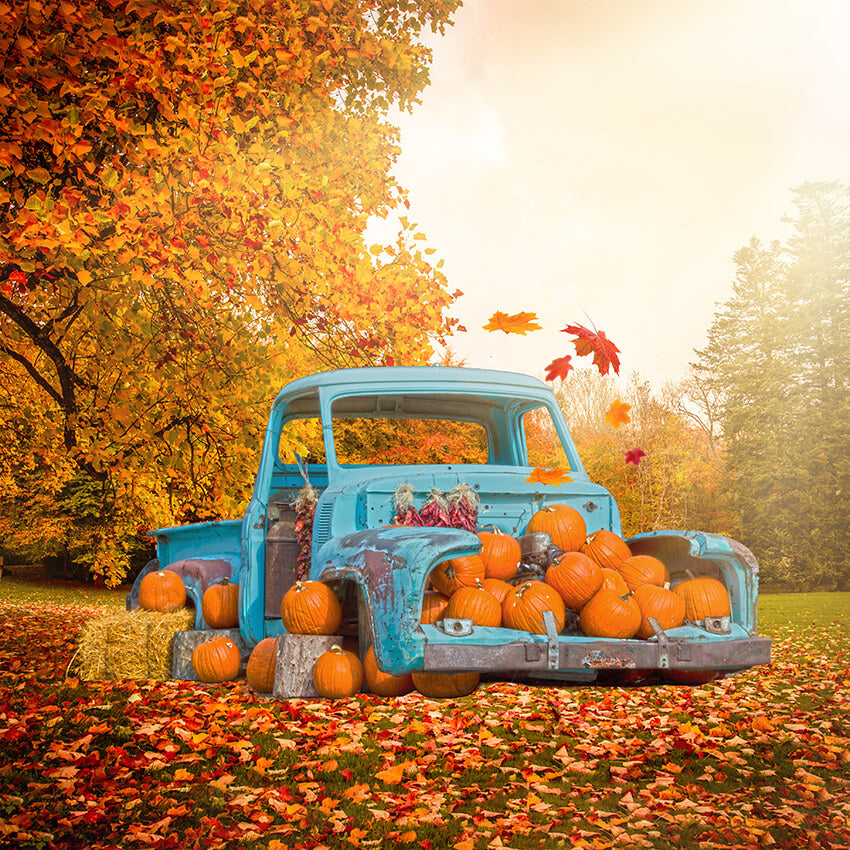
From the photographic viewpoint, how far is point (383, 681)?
3949 mm

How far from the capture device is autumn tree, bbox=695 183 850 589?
26797 mm

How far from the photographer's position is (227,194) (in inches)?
280

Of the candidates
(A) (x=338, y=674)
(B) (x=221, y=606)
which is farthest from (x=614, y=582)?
(B) (x=221, y=606)

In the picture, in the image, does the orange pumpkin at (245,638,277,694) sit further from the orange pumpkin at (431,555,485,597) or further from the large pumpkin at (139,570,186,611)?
the large pumpkin at (139,570,186,611)

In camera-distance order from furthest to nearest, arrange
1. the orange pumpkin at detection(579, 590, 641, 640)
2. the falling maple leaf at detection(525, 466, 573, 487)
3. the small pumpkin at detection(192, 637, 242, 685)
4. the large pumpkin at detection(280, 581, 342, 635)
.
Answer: the small pumpkin at detection(192, 637, 242, 685) → the falling maple leaf at detection(525, 466, 573, 487) → the large pumpkin at detection(280, 581, 342, 635) → the orange pumpkin at detection(579, 590, 641, 640)

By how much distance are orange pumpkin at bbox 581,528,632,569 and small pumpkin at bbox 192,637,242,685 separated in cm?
279

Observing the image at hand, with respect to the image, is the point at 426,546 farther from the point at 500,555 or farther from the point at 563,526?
the point at 563,526

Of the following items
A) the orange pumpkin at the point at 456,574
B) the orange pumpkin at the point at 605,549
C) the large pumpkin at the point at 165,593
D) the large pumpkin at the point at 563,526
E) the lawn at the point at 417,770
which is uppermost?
the large pumpkin at the point at 563,526

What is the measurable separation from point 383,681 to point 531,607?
2.74 feet

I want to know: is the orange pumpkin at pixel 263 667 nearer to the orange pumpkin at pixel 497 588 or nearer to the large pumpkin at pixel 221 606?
the large pumpkin at pixel 221 606

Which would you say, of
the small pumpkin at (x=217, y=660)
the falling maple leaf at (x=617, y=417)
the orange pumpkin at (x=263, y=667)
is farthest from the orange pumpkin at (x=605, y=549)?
the small pumpkin at (x=217, y=660)

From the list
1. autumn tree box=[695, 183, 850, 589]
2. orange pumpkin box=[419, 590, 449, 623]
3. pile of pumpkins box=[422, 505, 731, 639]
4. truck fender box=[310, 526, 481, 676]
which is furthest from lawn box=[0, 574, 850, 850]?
autumn tree box=[695, 183, 850, 589]

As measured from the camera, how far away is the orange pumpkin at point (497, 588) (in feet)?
12.9

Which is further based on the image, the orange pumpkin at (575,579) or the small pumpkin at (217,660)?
the small pumpkin at (217,660)
